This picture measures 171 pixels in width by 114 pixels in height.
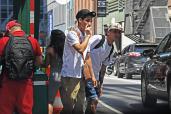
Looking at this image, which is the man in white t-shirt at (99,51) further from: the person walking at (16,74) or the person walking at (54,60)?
the person walking at (16,74)

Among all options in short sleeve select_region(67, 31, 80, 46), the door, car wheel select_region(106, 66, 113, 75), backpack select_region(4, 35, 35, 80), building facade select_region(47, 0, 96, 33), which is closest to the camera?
backpack select_region(4, 35, 35, 80)

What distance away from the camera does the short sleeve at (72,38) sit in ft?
26.8

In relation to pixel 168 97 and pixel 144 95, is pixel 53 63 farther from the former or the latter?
pixel 144 95

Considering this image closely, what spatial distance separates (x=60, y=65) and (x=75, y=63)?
108 centimetres

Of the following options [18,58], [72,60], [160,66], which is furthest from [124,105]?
[18,58]

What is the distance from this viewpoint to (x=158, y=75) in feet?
42.0

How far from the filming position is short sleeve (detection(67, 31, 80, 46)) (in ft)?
26.8

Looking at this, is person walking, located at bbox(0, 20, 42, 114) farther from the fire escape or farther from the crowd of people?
the fire escape

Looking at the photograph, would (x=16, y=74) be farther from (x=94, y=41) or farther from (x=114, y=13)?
(x=114, y=13)

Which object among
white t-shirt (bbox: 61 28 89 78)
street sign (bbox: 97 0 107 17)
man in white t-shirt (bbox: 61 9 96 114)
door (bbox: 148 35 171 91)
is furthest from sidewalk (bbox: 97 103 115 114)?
street sign (bbox: 97 0 107 17)

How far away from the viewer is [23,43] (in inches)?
300

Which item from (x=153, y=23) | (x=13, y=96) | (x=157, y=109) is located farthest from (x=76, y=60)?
(x=153, y=23)

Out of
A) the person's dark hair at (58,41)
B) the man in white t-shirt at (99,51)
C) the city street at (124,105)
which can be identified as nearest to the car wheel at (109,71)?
the city street at (124,105)

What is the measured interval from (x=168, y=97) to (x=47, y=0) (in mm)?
92215
